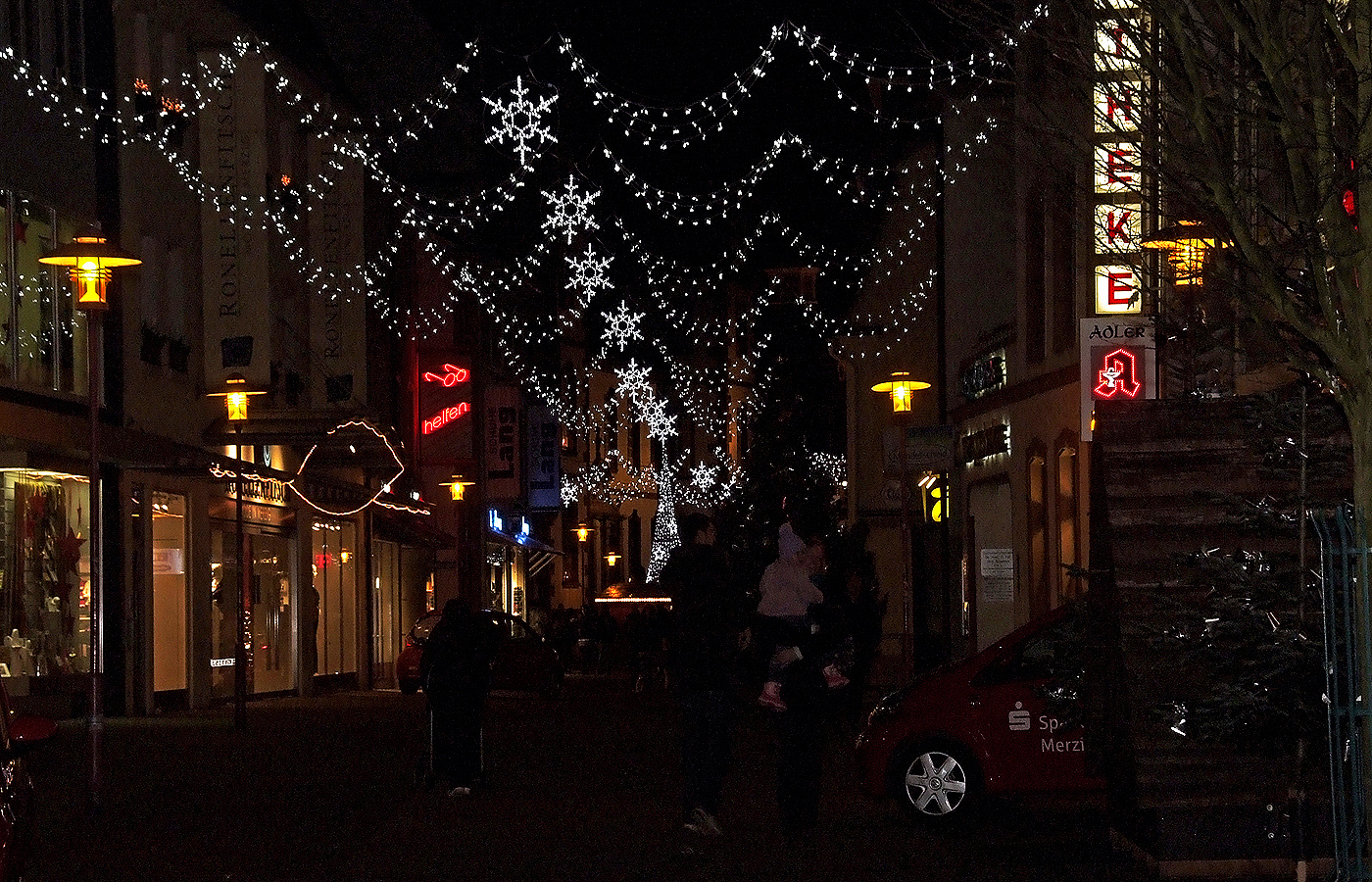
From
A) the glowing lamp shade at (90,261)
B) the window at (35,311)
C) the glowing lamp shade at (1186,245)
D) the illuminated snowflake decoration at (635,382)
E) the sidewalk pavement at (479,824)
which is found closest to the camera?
the glowing lamp shade at (1186,245)

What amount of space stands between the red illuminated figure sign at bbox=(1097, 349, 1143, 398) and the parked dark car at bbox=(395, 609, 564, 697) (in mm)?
13966

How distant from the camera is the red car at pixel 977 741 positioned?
13823 millimetres

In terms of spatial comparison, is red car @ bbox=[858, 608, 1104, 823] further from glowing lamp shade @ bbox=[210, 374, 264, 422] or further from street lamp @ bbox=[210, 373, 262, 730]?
glowing lamp shade @ bbox=[210, 374, 264, 422]

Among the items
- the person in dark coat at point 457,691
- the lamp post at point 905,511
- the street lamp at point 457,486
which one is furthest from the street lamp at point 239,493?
the street lamp at point 457,486

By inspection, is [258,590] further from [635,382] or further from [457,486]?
[635,382]

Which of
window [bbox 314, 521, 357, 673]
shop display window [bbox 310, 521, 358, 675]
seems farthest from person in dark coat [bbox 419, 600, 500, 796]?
window [bbox 314, 521, 357, 673]

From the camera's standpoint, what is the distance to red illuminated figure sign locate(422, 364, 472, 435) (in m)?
44.6

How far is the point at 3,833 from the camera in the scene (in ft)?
26.2

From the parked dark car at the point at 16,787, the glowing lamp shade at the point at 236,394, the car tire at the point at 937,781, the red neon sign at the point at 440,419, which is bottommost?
the car tire at the point at 937,781

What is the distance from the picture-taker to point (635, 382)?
8881 cm

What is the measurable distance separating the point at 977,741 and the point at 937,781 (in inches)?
15.5

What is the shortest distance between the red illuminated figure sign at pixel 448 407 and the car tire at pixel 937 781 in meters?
31.3

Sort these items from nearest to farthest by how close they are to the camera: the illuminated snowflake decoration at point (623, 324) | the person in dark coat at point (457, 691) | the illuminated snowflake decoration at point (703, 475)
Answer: the person in dark coat at point (457, 691), the illuminated snowflake decoration at point (623, 324), the illuminated snowflake decoration at point (703, 475)

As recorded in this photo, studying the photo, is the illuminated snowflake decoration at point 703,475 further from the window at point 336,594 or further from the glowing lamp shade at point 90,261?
the glowing lamp shade at point 90,261
